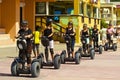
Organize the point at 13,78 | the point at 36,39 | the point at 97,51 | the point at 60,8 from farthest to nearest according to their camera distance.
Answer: the point at 60,8, the point at 97,51, the point at 36,39, the point at 13,78

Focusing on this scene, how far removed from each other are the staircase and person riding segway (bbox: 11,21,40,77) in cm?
1658

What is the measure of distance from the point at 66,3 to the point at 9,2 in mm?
11893

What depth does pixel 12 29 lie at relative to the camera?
109 feet

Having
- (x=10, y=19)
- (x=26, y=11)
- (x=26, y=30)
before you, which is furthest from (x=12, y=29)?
(x=26, y=30)

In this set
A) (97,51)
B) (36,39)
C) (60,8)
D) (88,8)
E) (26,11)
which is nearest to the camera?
(36,39)

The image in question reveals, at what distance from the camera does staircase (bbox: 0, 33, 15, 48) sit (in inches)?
1217

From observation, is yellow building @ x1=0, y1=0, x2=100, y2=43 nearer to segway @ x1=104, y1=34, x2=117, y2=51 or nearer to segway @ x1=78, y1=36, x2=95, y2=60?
segway @ x1=104, y1=34, x2=117, y2=51

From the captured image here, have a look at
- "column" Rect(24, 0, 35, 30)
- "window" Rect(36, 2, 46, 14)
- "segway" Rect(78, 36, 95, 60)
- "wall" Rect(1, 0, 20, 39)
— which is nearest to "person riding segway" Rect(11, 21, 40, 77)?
"segway" Rect(78, 36, 95, 60)

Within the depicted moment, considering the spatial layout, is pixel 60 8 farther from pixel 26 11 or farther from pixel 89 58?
pixel 89 58

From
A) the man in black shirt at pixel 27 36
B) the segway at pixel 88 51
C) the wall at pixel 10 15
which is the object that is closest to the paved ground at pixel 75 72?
the man in black shirt at pixel 27 36

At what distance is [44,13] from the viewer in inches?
1713

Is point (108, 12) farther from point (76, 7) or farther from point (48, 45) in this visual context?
point (48, 45)

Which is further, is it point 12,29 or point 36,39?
point 12,29

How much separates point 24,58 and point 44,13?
2974cm
